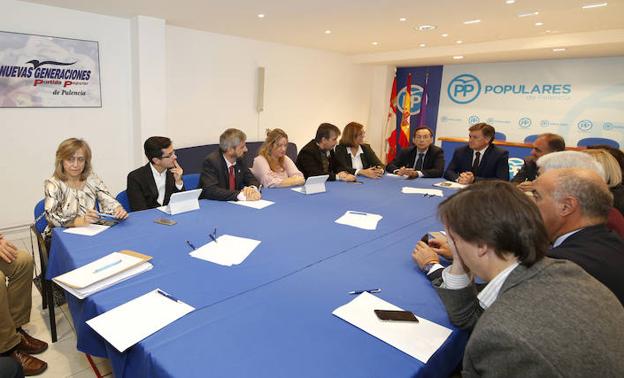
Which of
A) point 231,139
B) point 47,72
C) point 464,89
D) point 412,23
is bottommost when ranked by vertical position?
point 231,139

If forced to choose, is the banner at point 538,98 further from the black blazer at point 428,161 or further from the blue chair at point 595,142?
the black blazer at point 428,161

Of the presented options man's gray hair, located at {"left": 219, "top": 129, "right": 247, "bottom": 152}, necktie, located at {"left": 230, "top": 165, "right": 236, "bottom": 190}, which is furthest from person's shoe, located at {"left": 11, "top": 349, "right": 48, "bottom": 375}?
man's gray hair, located at {"left": 219, "top": 129, "right": 247, "bottom": 152}


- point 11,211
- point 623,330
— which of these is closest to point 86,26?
point 11,211

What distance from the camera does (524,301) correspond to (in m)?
0.88

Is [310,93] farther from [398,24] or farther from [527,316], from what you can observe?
[527,316]

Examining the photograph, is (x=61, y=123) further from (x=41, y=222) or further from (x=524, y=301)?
(x=524, y=301)

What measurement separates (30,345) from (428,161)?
4.12 meters

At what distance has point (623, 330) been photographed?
34.3 inches

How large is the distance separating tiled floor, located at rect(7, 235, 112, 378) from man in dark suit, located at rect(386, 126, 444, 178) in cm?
335

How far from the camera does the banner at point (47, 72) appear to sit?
12.6 ft

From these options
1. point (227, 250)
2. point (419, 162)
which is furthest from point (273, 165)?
point (419, 162)

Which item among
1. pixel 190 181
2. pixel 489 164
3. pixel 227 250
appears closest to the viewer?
pixel 227 250

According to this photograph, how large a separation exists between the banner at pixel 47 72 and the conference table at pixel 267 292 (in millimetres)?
2927

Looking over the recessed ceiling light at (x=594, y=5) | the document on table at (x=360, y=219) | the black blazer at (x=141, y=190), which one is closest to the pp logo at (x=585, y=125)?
the recessed ceiling light at (x=594, y=5)
